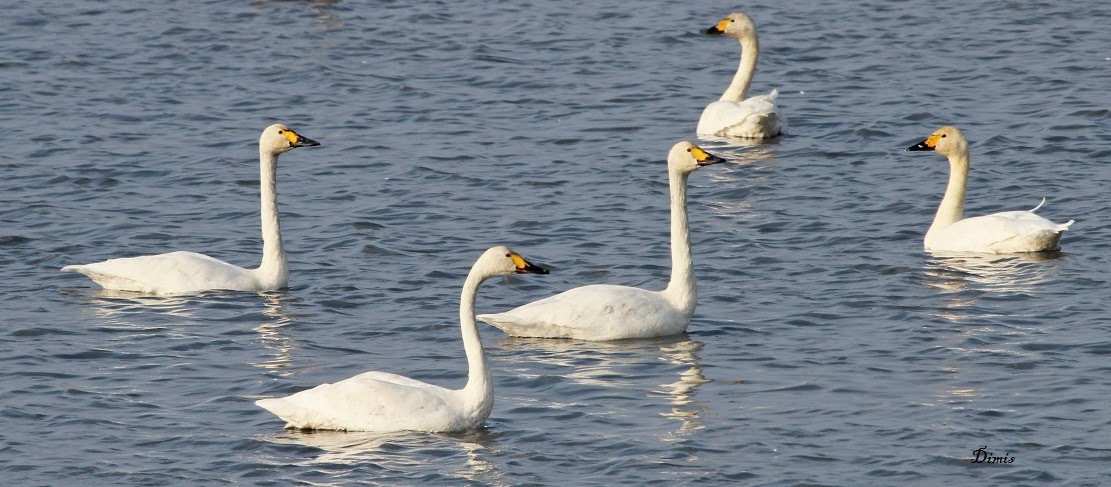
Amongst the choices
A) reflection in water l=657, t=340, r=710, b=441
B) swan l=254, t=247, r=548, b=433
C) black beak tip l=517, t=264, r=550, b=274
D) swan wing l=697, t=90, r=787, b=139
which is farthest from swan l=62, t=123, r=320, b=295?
swan wing l=697, t=90, r=787, b=139

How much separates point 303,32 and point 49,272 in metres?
11.1

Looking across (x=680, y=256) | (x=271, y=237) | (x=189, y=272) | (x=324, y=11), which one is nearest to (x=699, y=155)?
(x=680, y=256)

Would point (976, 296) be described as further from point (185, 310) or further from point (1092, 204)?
point (185, 310)

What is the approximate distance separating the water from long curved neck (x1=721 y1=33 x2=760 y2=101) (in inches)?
23.2

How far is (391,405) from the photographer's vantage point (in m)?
9.72

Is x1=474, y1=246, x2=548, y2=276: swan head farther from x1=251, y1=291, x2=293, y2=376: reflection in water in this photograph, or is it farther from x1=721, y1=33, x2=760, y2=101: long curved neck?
x1=721, y1=33, x2=760, y2=101: long curved neck

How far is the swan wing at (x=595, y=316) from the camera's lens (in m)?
11.7

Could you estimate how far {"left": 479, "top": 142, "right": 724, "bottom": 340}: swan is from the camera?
38.4ft

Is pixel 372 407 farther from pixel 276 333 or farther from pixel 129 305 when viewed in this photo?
pixel 129 305

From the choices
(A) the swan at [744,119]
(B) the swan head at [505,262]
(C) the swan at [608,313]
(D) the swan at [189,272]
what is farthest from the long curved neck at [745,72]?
(B) the swan head at [505,262]

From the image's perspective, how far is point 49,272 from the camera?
13883 mm

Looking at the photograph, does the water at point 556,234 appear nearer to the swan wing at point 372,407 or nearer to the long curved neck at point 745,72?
the swan wing at point 372,407

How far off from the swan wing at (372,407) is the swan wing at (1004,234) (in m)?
5.80

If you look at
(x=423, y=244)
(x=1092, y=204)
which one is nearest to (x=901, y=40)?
(x=1092, y=204)
